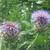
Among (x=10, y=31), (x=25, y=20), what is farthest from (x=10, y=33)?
(x=25, y=20)

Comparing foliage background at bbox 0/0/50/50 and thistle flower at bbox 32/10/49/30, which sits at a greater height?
thistle flower at bbox 32/10/49/30

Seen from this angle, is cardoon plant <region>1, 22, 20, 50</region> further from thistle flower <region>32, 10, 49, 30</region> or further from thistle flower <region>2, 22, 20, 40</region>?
thistle flower <region>32, 10, 49, 30</region>

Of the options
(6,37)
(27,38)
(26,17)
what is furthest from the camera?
(26,17)

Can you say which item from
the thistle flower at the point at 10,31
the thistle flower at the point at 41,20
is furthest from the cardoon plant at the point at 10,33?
the thistle flower at the point at 41,20

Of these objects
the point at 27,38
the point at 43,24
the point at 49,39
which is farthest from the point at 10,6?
the point at 43,24

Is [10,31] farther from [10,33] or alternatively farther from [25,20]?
[25,20]

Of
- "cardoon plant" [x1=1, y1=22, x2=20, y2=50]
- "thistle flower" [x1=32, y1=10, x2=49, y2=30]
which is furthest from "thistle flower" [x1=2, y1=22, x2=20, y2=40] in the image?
"thistle flower" [x1=32, y1=10, x2=49, y2=30]

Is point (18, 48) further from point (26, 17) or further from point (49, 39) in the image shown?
point (26, 17)
